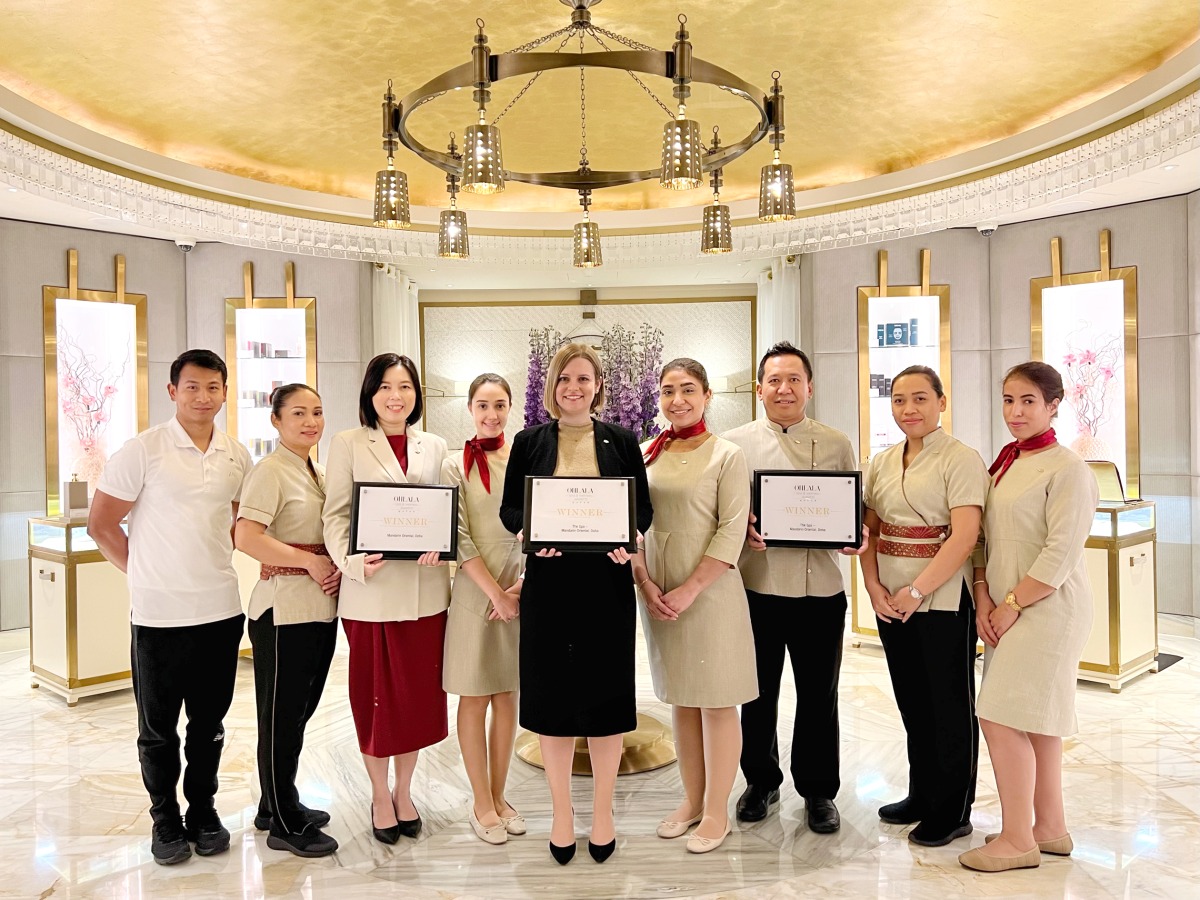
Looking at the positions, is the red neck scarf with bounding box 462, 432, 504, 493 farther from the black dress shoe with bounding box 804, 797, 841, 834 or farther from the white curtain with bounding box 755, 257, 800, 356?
the white curtain with bounding box 755, 257, 800, 356

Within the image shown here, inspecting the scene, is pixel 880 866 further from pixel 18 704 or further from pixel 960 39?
pixel 18 704

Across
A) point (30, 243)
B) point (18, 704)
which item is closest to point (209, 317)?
point (30, 243)

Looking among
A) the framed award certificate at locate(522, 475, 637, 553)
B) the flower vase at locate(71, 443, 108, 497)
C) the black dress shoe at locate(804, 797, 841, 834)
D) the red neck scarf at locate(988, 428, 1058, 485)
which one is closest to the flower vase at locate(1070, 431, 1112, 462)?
the red neck scarf at locate(988, 428, 1058, 485)

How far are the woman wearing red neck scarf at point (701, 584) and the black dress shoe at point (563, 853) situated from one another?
38 cm

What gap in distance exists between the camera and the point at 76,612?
4777 mm

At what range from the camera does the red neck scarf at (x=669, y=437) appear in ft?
10.2

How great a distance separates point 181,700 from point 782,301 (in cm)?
584

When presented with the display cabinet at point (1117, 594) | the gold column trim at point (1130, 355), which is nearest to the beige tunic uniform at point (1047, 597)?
the display cabinet at point (1117, 594)

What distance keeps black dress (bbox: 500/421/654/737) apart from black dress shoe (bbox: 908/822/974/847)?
1.13 m

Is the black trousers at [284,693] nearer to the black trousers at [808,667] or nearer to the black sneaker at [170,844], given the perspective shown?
the black sneaker at [170,844]

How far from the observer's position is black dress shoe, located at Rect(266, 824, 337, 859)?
304cm

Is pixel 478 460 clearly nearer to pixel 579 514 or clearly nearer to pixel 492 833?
pixel 579 514

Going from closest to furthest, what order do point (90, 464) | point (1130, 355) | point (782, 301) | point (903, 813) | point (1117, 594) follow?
point (903, 813)
point (1117, 594)
point (1130, 355)
point (90, 464)
point (782, 301)

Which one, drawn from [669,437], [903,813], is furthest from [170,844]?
[903,813]
